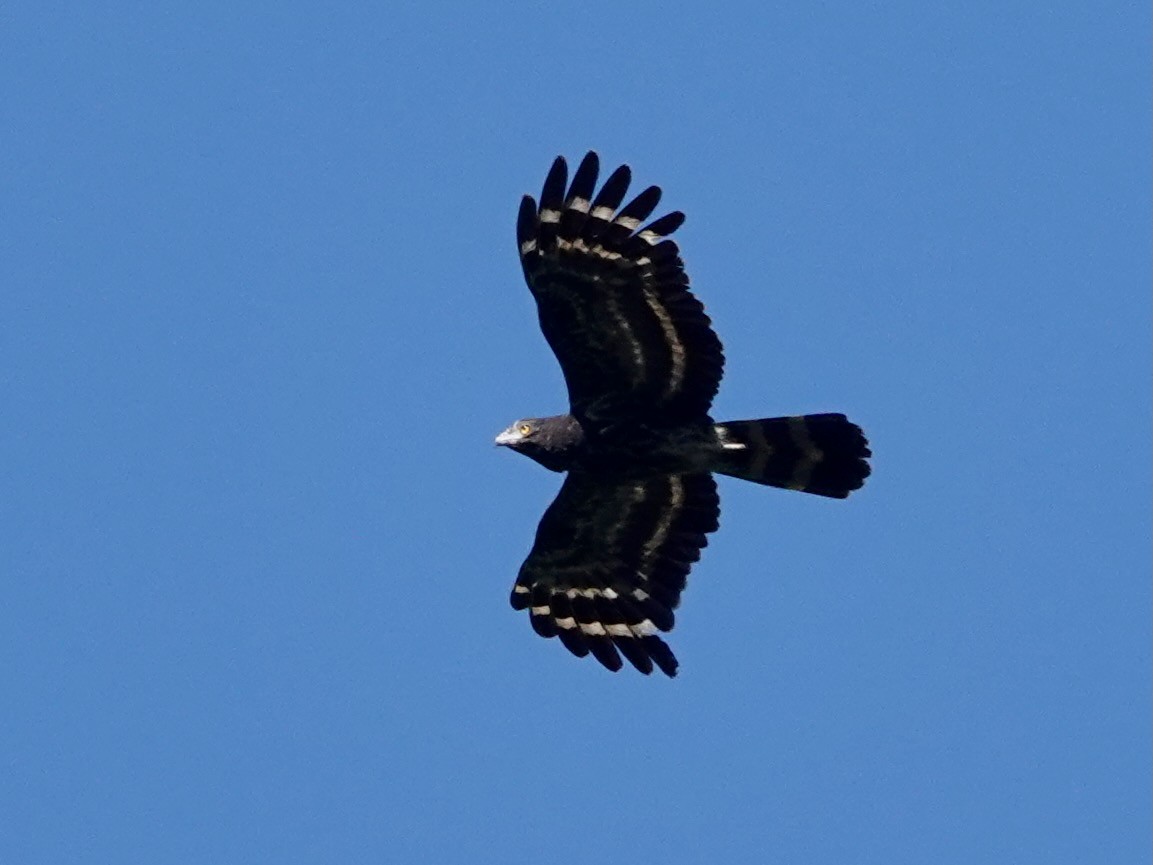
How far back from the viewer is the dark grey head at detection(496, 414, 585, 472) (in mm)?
20438

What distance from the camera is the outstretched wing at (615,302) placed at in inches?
768

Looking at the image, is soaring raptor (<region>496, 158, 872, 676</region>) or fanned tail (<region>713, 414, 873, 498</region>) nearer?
soaring raptor (<region>496, 158, 872, 676</region>)

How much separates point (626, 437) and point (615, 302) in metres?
1.21

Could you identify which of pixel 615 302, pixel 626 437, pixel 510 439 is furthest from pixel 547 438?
pixel 615 302

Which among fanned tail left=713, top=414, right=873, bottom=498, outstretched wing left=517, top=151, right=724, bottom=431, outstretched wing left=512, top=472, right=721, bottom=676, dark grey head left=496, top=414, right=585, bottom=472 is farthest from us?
outstretched wing left=512, top=472, right=721, bottom=676

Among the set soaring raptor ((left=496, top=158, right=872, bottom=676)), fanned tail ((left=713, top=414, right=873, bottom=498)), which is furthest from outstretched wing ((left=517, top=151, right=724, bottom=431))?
fanned tail ((left=713, top=414, right=873, bottom=498))

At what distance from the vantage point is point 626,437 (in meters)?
20.4

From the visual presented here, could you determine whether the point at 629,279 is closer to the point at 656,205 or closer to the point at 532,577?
the point at 656,205

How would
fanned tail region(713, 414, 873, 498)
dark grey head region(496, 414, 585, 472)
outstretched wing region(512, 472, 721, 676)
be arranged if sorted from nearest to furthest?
fanned tail region(713, 414, 873, 498), dark grey head region(496, 414, 585, 472), outstretched wing region(512, 472, 721, 676)

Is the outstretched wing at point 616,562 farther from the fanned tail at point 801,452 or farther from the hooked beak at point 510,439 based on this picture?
the hooked beak at point 510,439

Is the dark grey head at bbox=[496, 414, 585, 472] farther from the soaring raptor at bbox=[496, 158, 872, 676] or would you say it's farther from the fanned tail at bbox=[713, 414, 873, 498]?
the fanned tail at bbox=[713, 414, 873, 498]

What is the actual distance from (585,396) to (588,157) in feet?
6.70

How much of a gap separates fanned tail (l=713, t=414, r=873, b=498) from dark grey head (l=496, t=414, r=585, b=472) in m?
1.20

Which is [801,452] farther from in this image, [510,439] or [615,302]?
[510,439]
